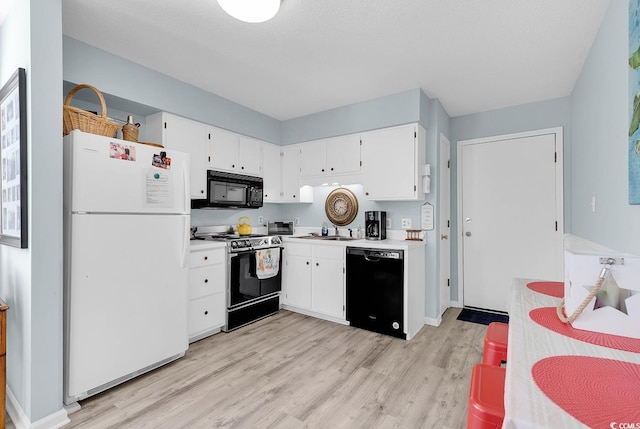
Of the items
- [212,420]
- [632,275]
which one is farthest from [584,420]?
[212,420]

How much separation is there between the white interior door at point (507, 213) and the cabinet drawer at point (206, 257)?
2.90 meters

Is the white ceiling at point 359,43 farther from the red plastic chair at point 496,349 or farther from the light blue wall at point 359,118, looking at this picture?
the red plastic chair at point 496,349

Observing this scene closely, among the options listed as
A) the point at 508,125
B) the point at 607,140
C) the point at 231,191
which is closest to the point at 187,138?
the point at 231,191

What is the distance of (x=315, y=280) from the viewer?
11.7 feet

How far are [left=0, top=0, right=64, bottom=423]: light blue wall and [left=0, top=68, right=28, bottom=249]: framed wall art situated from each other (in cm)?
5

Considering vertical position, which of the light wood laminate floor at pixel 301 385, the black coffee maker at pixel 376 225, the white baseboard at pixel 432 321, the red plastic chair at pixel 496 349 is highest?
the black coffee maker at pixel 376 225

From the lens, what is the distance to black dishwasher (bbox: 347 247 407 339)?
9.90ft

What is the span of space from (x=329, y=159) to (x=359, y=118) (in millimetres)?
599

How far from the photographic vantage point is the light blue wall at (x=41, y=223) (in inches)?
68.0

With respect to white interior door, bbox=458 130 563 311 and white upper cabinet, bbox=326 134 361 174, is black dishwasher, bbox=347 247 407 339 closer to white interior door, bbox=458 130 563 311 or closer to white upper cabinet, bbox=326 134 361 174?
white upper cabinet, bbox=326 134 361 174

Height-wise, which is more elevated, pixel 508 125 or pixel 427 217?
pixel 508 125

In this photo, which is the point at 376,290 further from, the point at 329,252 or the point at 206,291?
the point at 206,291

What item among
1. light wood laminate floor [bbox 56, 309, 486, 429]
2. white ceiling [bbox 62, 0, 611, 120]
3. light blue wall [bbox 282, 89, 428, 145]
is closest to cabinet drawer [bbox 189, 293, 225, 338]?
light wood laminate floor [bbox 56, 309, 486, 429]

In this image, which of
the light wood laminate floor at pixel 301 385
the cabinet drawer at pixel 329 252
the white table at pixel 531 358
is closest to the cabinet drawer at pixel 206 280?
the light wood laminate floor at pixel 301 385
